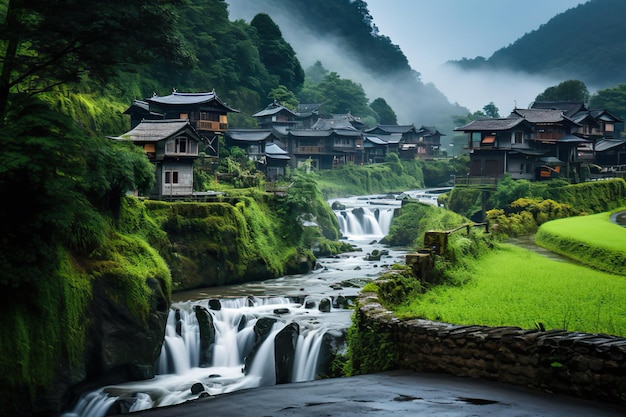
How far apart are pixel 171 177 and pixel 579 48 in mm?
134381

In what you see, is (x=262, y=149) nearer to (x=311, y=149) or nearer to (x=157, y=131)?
(x=311, y=149)

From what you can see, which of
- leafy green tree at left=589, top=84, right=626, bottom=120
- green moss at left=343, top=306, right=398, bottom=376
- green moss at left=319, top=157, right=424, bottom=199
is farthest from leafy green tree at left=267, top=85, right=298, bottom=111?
green moss at left=343, top=306, right=398, bottom=376

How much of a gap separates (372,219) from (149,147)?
78.0 feet

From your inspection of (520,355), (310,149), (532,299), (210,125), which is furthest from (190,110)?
(520,355)

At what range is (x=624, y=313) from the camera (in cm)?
1255

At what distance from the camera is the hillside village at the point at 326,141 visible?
36406mm

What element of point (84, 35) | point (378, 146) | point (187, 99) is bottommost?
point (84, 35)

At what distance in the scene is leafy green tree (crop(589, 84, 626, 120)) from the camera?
3337 inches

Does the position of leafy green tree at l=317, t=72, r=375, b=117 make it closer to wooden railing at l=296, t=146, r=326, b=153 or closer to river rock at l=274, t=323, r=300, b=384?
wooden railing at l=296, t=146, r=326, b=153

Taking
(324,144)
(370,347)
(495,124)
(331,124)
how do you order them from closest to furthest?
(370,347), (495,124), (324,144), (331,124)

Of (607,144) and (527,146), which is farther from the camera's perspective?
(607,144)

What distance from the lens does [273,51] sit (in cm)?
8425

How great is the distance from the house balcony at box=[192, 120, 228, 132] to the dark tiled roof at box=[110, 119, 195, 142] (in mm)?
13044

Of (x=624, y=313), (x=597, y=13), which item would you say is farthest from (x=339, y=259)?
(x=597, y=13)
